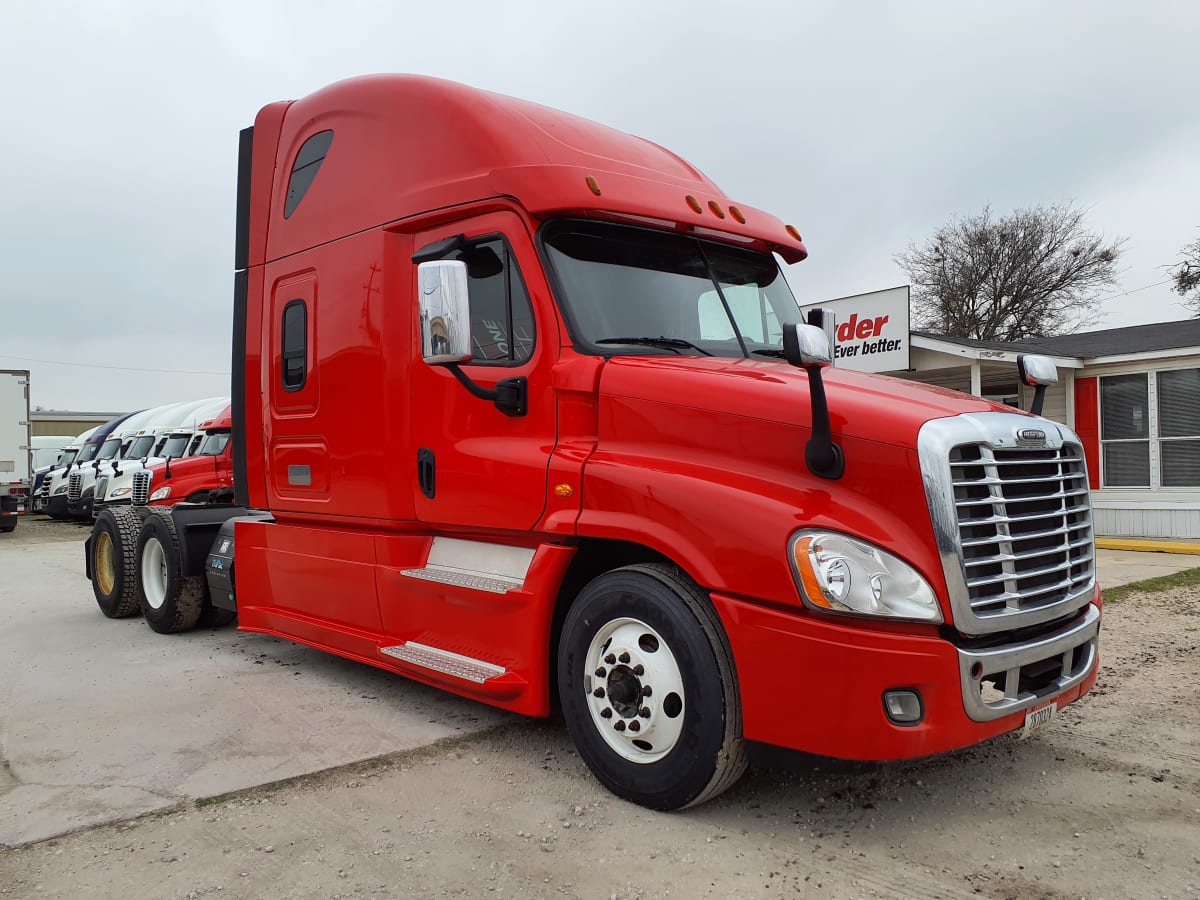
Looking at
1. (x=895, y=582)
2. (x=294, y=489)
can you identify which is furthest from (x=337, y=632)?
(x=895, y=582)

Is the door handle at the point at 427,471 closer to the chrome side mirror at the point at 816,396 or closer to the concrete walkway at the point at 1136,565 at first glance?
the chrome side mirror at the point at 816,396

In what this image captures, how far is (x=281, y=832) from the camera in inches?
133

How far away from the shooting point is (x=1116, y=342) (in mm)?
15656

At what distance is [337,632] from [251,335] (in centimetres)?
213

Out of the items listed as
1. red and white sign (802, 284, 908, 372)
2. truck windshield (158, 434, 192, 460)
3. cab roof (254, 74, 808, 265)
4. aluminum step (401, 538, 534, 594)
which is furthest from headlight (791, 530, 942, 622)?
truck windshield (158, 434, 192, 460)

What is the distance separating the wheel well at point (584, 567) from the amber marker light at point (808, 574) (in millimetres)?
888

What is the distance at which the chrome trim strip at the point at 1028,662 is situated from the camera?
310cm

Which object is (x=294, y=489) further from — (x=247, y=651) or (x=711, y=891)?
(x=711, y=891)

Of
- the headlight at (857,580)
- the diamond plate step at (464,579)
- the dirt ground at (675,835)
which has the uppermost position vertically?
the headlight at (857,580)

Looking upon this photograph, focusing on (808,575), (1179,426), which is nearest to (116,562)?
(808,575)

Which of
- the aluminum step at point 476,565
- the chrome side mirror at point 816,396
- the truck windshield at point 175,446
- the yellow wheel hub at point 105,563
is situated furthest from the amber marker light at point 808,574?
the truck windshield at point 175,446

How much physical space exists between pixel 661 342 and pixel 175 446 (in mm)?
18095

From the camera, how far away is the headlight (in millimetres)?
3035

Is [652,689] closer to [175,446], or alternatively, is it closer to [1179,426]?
[1179,426]
